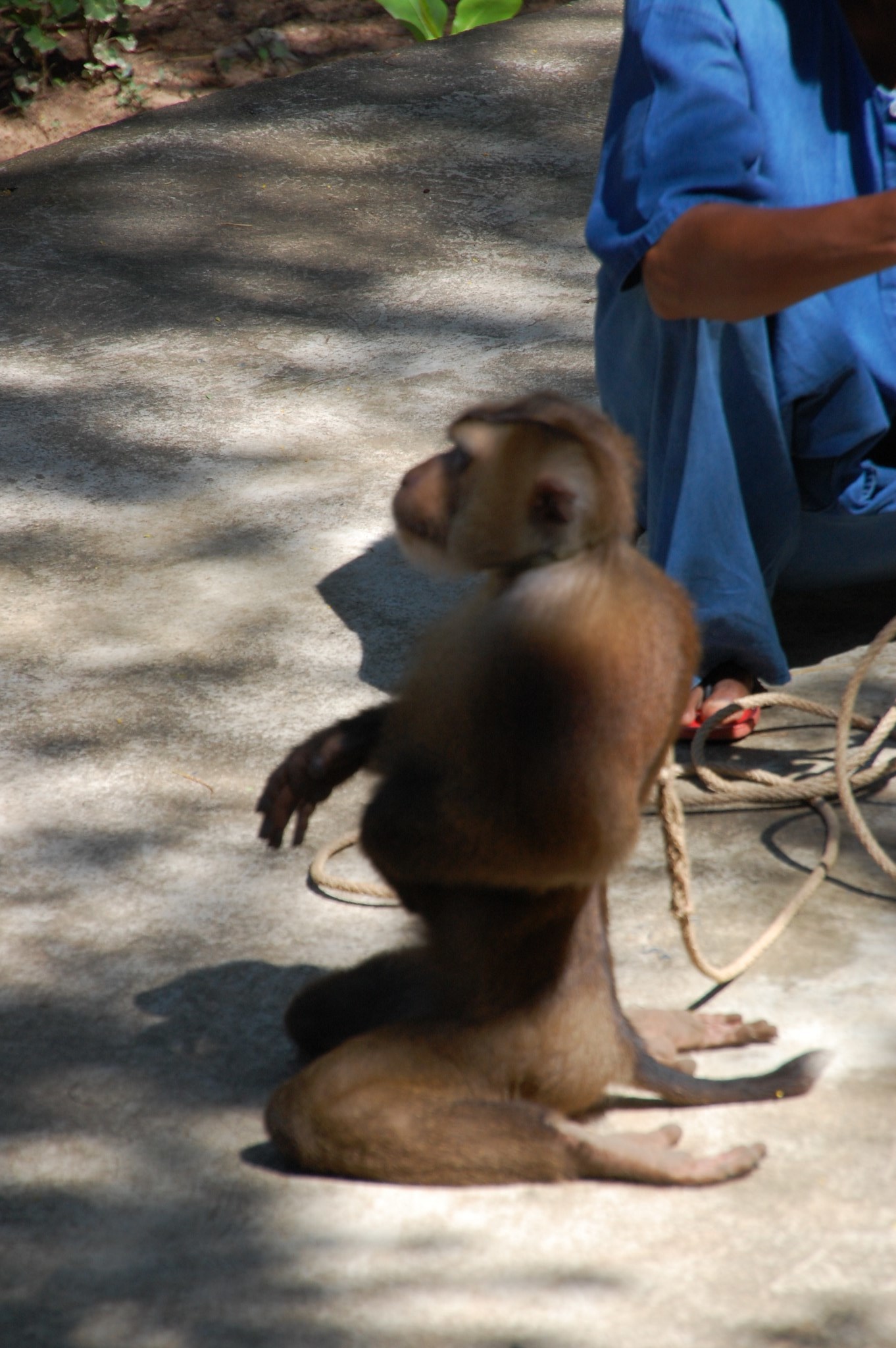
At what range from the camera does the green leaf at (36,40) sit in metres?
7.76

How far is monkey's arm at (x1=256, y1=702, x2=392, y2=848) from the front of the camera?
2.29m

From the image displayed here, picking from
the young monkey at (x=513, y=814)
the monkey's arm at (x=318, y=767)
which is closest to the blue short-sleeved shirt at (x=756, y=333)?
the young monkey at (x=513, y=814)

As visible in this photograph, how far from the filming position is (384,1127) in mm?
2137

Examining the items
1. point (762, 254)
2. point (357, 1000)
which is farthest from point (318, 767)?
point (762, 254)

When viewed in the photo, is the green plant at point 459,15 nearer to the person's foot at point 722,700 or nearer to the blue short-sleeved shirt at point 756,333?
the blue short-sleeved shirt at point 756,333

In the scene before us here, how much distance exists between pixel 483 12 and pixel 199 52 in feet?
5.46

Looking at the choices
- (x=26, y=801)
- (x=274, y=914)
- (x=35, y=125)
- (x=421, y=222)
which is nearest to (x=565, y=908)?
(x=274, y=914)

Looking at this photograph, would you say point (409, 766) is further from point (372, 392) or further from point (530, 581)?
point (372, 392)

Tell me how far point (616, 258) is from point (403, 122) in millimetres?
4938

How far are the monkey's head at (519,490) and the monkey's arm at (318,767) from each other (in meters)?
0.28

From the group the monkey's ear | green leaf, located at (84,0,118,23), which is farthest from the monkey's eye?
green leaf, located at (84,0,118,23)

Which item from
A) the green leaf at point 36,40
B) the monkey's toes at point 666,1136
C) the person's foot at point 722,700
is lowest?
the monkey's toes at point 666,1136

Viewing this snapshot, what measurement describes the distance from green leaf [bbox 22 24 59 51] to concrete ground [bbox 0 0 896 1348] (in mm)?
721

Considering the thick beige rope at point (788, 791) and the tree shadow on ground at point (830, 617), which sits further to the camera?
the tree shadow on ground at point (830, 617)
